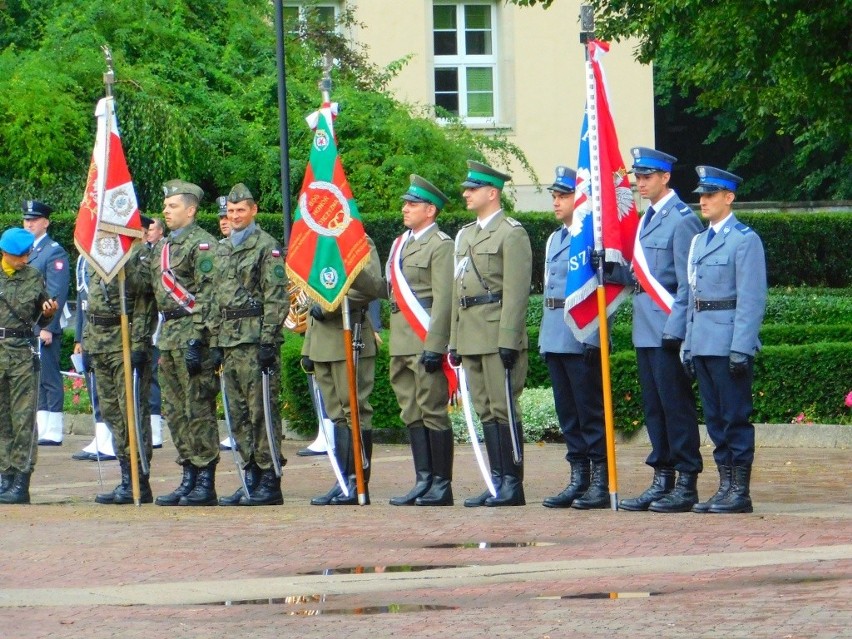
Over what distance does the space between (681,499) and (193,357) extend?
343 cm

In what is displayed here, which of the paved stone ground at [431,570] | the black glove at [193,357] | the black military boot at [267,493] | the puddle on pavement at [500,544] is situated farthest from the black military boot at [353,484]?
the puddle on pavement at [500,544]

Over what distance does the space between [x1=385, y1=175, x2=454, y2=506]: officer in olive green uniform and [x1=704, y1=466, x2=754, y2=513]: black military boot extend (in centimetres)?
189

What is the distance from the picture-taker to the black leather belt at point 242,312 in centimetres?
1148

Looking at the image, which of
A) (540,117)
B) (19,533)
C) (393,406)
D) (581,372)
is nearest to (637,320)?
(581,372)

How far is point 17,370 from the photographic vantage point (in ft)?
40.0

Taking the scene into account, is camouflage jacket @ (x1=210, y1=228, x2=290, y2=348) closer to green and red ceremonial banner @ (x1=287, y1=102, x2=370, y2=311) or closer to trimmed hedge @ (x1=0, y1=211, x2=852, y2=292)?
green and red ceremonial banner @ (x1=287, y1=102, x2=370, y2=311)

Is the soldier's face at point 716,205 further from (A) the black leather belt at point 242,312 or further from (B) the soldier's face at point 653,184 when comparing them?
(A) the black leather belt at point 242,312

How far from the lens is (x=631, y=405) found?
1537 cm

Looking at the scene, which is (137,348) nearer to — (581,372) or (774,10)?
(581,372)

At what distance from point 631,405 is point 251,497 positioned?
16.0 ft

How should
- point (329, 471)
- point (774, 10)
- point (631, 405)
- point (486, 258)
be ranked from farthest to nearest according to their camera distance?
point (774, 10) < point (631, 405) < point (329, 471) < point (486, 258)

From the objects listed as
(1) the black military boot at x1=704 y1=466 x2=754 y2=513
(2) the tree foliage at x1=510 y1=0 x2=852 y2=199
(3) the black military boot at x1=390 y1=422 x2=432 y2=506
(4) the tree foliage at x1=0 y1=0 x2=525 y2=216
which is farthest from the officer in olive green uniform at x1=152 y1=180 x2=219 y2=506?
(4) the tree foliage at x1=0 y1=0 x2=525 y2=216

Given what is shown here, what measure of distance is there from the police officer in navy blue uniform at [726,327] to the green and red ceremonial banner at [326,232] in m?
2.45

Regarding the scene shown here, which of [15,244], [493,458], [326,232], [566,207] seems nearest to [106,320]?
[15,244]
